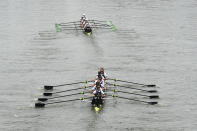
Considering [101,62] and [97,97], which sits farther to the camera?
[101,62]

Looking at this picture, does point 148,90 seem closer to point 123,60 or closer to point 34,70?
point 123,60

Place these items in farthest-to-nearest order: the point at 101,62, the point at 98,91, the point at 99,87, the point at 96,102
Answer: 1. the point at 101,62
2. the point at 99,87
3. the point at 98,91
4. the point at 96,102

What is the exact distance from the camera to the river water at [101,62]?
2295cm

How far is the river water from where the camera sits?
23.0 m

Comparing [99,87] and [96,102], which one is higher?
[99,87]

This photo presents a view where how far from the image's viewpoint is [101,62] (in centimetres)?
3266

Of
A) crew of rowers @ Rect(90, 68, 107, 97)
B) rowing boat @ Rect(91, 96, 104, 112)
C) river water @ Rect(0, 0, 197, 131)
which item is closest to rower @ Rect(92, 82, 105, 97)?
crew of rowers @ Rect(90, 68, 107, 97)

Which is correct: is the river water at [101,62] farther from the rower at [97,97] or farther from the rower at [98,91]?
the rower at [98,91]

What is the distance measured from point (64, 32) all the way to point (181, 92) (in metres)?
18.3

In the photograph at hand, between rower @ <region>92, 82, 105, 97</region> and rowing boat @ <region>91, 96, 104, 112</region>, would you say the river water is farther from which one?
rower @ <region>92, 82, 105, 97</region>

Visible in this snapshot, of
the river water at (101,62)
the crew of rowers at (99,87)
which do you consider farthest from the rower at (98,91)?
the river water at (101,62)

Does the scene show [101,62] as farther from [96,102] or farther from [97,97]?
[96,102]

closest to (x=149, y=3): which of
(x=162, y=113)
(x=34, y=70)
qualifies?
(x=34, y=70)

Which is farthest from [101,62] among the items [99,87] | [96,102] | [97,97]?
[96,102]
